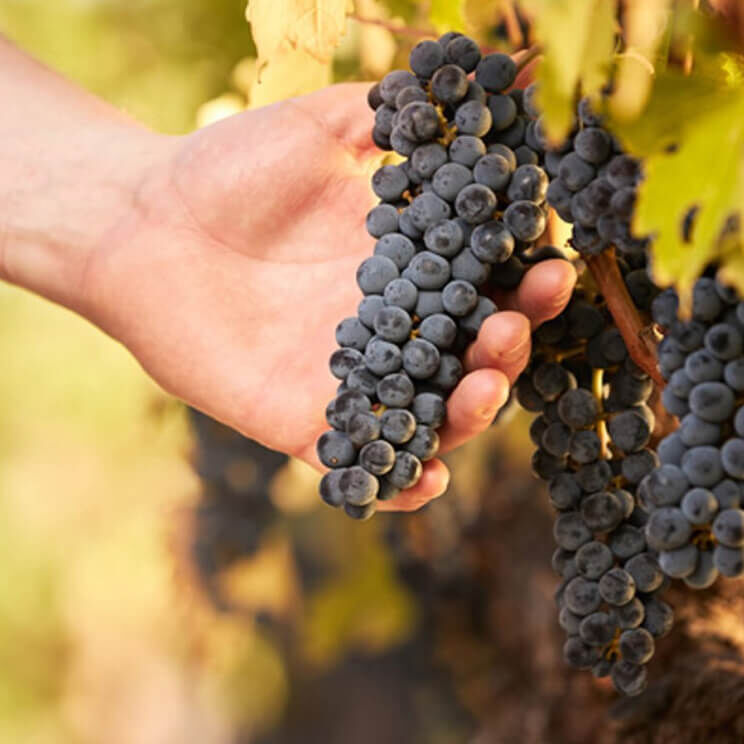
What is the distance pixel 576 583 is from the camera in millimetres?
594

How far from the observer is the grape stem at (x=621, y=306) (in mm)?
553

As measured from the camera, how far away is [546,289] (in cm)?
57

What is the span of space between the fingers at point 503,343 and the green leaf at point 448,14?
231mm

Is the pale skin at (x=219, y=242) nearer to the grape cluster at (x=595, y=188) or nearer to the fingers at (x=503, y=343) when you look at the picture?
the fingers at (x=503, y=343)

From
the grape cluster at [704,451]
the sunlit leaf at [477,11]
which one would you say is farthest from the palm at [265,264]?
the grape cluster at [704,451]

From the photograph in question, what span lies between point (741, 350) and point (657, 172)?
103 millimetres

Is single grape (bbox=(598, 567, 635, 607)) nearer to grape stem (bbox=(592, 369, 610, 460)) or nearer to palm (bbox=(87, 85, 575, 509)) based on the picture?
grape stem (bbox=(592, 369, 610, 460))

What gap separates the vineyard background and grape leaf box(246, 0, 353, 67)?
0.05 ft

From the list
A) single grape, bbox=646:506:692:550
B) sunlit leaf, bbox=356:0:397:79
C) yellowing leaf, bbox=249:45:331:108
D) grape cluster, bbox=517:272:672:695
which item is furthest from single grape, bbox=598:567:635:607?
sunlit leaf, bbox=356:0:397:79

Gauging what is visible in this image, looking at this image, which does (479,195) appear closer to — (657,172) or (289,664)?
(657,172)

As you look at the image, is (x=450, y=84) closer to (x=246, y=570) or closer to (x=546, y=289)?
(x=546, y=289)

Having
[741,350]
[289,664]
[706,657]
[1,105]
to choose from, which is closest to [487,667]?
[706,657]

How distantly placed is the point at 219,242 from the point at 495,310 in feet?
1.20

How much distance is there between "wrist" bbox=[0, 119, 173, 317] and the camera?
0.96 m
